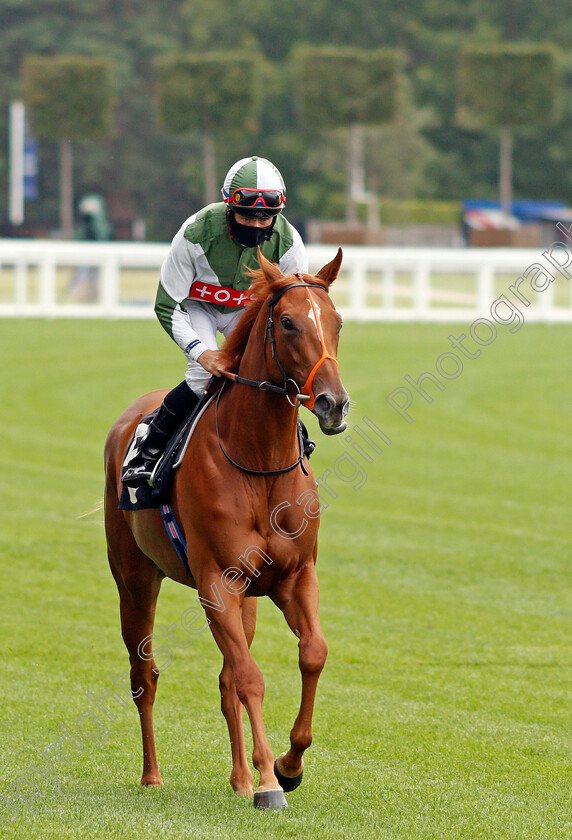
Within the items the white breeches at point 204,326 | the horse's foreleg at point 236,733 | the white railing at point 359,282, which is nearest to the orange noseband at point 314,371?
the white breeches at point 204,326

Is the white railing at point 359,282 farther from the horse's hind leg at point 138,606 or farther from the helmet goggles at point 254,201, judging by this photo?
the helmet goggles at point 254,201

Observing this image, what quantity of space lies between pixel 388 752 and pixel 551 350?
17.8m

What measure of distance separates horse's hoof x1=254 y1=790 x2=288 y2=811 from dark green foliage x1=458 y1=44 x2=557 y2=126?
126 feet

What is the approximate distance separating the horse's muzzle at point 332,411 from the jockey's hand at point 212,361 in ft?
2.49

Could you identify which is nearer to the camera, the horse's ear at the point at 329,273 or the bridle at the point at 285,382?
the bridle at the point at 285,382

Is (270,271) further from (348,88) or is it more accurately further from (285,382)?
(348,88)

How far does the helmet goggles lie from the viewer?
5152 millimetres

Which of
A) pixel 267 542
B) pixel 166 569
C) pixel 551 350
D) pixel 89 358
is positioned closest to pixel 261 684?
pixel 267 542

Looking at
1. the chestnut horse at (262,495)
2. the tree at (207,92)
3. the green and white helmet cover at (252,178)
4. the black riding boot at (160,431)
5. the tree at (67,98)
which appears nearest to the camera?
the chestnut horse at (262,495)

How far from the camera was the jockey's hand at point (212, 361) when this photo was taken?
5082 millimetres

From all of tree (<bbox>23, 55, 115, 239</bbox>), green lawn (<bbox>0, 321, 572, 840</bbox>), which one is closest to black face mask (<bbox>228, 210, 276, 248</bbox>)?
green lawn (<bbox>0, 321, 572, 840</bbox>)

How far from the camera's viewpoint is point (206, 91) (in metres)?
42.6

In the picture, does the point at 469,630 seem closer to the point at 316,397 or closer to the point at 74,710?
the point at 74,710

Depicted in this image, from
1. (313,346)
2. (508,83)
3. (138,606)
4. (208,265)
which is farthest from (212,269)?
(508,83)
